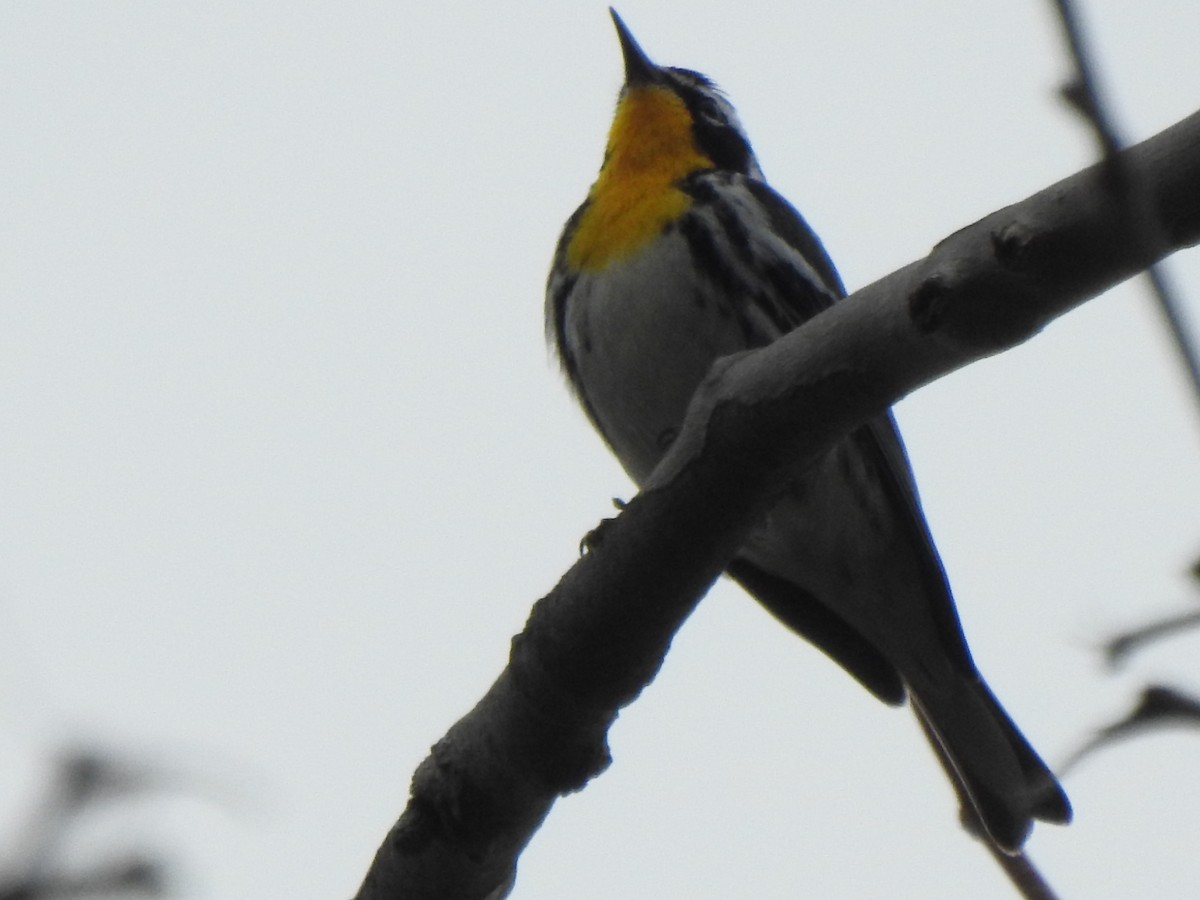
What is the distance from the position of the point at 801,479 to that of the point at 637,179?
4.85 feet

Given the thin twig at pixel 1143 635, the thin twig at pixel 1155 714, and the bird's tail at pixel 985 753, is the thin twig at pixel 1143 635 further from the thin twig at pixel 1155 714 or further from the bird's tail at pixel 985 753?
the bird's tail at pixel 985 753

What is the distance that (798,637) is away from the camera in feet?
17.2

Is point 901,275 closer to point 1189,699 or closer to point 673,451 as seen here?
point 673,451

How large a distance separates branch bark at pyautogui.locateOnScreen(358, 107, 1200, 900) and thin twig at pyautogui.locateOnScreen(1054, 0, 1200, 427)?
97 cm

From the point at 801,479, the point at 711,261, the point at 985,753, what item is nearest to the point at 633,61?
the point at 711,261

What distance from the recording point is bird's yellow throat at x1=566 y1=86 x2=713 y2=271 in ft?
16.8

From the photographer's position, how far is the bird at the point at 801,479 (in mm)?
4852

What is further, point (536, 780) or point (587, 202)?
point (587, 202)

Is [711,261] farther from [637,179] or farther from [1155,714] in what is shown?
[1155,714]

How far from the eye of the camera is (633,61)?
21.4 ft

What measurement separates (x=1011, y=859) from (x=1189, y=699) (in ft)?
1.88

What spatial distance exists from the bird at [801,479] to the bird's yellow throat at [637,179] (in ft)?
0.04

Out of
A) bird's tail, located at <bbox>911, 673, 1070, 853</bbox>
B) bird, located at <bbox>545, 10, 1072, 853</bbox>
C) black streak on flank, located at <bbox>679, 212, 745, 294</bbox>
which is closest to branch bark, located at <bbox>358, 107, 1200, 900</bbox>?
bird, located at <bbox>545, 10, 1072, 853</bbox>

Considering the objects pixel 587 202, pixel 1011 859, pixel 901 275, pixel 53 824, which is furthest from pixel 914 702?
pixel 53 824
